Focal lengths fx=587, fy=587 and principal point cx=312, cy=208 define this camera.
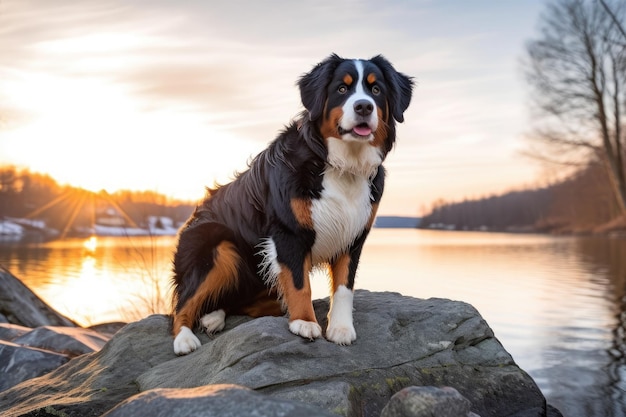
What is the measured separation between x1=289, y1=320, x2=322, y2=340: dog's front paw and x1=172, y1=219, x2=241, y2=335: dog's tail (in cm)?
78

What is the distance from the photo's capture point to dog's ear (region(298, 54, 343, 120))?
4082 millimetres

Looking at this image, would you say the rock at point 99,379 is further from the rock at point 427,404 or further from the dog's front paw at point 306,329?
the rock at point 427,404

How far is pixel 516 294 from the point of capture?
1477 cm

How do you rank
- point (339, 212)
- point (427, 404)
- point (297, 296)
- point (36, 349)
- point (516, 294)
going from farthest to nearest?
point (516, 294)
point (36, 349)
point (339, 212)
point (297, 296)
point (427, 404)

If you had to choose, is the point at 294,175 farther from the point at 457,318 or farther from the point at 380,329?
the point at 457,318

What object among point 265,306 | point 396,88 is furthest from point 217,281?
point 396,88

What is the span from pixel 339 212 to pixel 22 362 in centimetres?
361

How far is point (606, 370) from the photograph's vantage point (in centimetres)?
777

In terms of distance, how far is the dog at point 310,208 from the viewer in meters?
4.05

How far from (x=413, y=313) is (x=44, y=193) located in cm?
5926

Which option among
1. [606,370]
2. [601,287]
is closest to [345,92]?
[606,370]

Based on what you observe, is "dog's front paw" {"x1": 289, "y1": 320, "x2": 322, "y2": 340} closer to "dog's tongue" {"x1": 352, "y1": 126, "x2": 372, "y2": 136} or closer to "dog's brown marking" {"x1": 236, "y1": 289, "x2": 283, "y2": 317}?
"dog's brown marking" {"x1": 236, "y1": 289, "x2": 283, "y2": 317}

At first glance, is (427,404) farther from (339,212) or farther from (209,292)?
(209,292)

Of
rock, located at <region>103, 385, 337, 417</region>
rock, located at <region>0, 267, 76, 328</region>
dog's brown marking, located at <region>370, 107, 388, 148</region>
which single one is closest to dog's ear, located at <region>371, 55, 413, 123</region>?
dog's brown marking, located at <region>370, 107, 388, 148</region>
